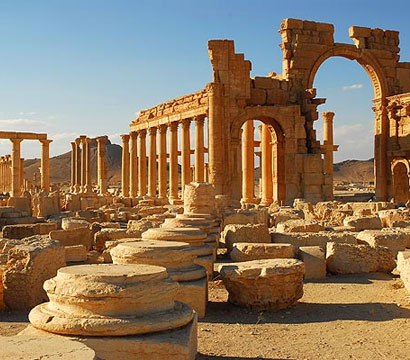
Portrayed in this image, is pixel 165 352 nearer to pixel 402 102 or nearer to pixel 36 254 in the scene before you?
pixel 36 254

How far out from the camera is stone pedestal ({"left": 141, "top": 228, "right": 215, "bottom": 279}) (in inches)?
340

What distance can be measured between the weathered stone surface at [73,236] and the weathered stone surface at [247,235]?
3412 mm

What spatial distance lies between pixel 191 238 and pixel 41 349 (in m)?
5.21

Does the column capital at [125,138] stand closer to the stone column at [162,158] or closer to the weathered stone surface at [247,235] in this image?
the stone column at [162,158]

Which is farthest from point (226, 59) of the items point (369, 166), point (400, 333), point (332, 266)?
point (369, 166)

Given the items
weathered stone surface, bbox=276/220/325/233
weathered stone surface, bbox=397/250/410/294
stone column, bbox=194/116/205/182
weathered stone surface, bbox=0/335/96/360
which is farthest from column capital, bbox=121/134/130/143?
weathered stone surface, bbox=0/335/96/360

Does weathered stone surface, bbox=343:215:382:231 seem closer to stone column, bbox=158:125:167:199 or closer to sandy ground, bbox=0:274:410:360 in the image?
sandy ground, bbox=0:274:410:360

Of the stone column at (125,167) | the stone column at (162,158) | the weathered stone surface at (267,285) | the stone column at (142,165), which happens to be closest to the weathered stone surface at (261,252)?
the weathered stone surface at (267,285)

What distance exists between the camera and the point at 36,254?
7.68 meters

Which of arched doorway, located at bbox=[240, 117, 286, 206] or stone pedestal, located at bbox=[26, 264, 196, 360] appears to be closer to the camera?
stone pedestal, located at bbox=[26, 264, 196, 360]

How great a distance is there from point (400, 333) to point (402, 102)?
23172 mm

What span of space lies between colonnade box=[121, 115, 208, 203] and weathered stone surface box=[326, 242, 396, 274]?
729 inches

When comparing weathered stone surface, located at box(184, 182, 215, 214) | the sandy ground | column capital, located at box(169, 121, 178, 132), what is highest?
column capital, located at box(169, 121, 178, 132)

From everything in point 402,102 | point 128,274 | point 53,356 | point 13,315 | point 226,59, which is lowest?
point 13,315
